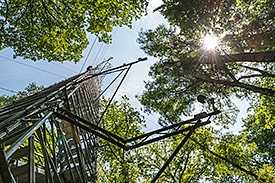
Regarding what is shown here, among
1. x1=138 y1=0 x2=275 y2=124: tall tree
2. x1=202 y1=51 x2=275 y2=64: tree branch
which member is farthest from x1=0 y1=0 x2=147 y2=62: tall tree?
x1=202 y1=51 x2=275 y2=64: tree branch

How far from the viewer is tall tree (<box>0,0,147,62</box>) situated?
22.7 ft

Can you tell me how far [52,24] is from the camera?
282 inches

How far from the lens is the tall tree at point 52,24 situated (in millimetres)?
6906

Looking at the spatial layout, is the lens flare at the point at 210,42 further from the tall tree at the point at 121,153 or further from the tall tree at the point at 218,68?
the tall tree at the point at 121,153

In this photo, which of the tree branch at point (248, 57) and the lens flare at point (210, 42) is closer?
the tree branch at point (248, 57)

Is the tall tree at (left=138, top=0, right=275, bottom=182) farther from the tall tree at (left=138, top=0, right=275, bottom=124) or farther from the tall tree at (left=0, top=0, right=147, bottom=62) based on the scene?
the tall tree at (left=0, top=0, right=147, bottom=62)

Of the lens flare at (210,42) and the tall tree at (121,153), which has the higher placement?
the lens flare at (210,42)

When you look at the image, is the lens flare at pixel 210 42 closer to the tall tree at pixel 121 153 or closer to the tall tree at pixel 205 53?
the tall tree at pixel 205 53

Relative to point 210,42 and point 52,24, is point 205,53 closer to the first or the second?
point 210,42

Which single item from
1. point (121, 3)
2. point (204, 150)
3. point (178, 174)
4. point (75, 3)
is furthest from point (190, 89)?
point (75, 3)

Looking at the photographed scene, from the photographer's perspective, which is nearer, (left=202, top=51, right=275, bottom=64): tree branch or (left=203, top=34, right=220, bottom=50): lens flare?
(left=202, top=51, right=275, bottom=64): tree branch

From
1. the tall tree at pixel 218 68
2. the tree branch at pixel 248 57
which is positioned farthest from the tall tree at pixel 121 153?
the tree branch at pixel 248 57

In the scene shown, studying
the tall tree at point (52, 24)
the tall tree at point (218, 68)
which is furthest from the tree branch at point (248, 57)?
the tall tree at point (52, 24)

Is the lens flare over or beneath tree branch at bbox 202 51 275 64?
over
